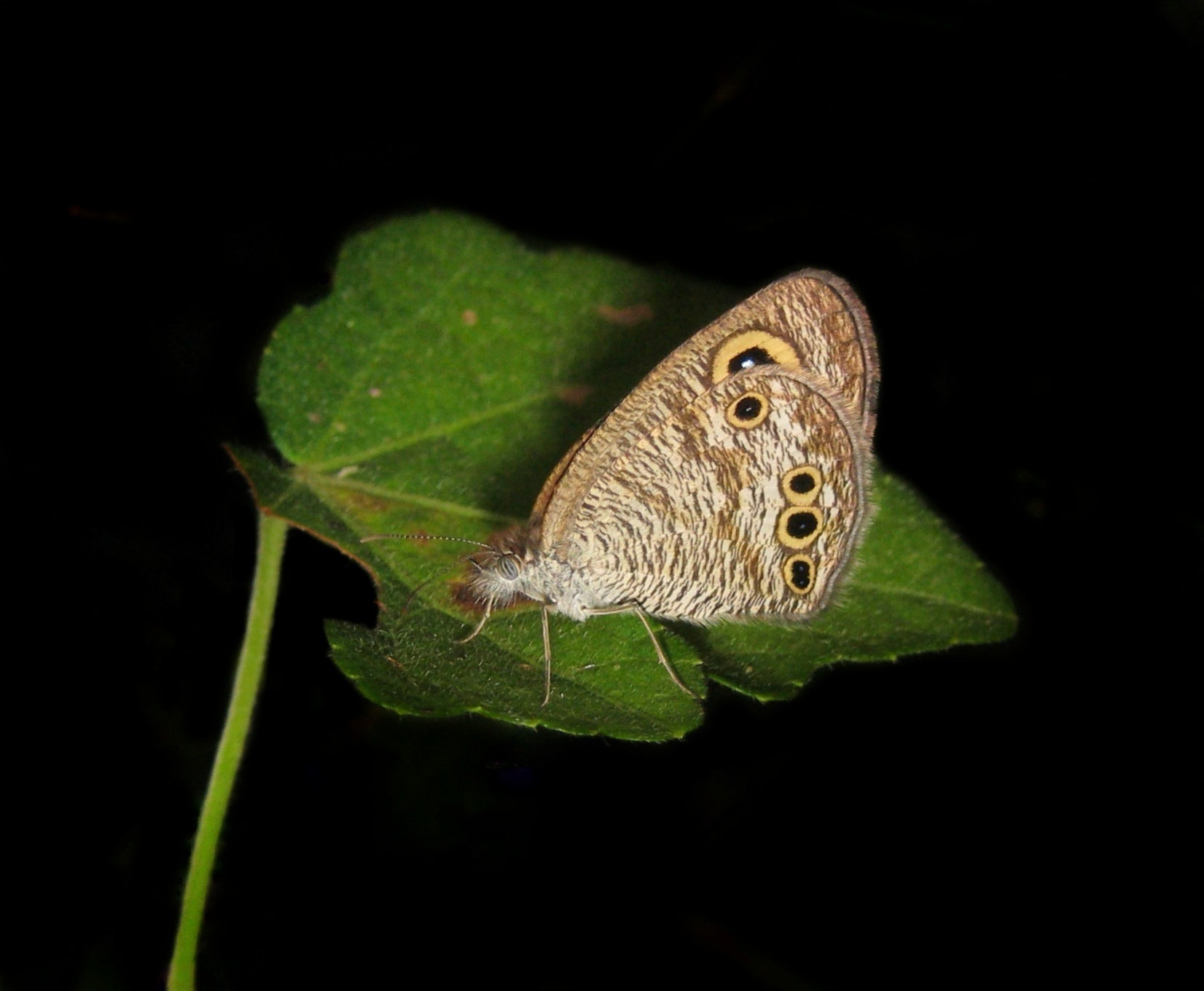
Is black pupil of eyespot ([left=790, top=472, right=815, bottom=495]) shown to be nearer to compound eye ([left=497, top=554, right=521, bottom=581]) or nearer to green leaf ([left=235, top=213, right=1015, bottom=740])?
green leaf ([left=235, top=213, right=1015, bottom=740])

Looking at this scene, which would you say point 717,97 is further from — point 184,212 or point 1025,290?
point 184,212

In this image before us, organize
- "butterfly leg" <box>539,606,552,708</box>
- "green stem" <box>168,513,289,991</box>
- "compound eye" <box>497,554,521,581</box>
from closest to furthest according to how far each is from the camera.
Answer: "green stem" <box>168,513,289,991</box> → "butterfly leg" <box>539,606,552,708</box> → "compound eye" <box>497,554,521,581</box>

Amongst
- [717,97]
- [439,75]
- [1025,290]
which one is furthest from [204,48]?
[1025,290]

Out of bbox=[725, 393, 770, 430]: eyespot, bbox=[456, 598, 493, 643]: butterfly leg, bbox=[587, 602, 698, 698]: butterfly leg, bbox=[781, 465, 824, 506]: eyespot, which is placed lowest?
bbox=[456, 598, 493, 643]: butterfly leg

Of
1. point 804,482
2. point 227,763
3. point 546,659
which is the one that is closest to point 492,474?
point 546,659

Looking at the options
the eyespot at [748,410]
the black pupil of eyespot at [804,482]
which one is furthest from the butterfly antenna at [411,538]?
the black pupil of eyespot at [804,482]

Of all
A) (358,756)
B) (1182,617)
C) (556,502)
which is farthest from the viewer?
(1182,617)

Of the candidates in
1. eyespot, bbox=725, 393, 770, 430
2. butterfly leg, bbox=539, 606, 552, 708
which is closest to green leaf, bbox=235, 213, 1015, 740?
butterfly leg, bbox=539, 606, 552, 708
